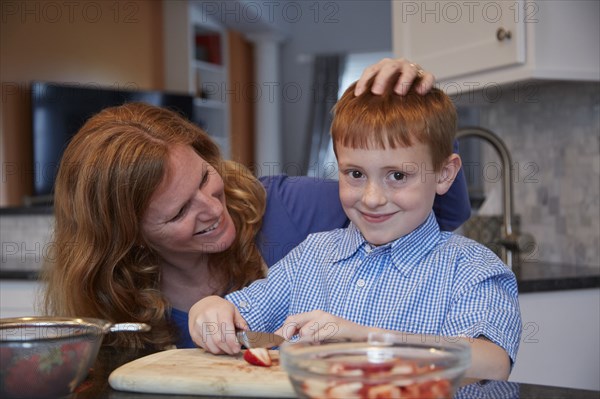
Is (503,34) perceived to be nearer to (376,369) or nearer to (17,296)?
(376,369)

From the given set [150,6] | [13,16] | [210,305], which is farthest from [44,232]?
[150,6]

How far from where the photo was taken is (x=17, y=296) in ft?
7.94

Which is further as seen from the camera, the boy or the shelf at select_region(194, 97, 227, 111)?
the shelf at select_region(194, 97, 227, 111)

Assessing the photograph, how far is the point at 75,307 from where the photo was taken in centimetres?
155

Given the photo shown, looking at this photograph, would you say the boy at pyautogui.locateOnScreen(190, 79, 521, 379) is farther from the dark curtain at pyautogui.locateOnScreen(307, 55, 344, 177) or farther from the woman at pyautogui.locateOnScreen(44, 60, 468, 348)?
the dark curtain at pyautogui.locateOnScreen(307, 55, 344, 177)

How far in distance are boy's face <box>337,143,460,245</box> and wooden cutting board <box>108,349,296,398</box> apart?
Answer: 0.96 feet

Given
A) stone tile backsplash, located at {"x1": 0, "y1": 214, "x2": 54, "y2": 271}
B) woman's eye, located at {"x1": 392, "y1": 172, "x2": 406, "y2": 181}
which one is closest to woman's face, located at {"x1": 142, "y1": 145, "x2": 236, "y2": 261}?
woman's eye, located at {"x1": 392, "y1": 172, "x2": 406, "y2": 181}

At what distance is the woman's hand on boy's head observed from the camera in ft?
4.12

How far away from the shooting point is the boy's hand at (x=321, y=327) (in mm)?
1023

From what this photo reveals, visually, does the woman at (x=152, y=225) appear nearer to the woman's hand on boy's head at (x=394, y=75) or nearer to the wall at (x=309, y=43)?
the woman's hand on boy's head at (x=394, y=75)

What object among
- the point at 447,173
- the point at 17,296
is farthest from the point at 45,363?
the point at 17,296

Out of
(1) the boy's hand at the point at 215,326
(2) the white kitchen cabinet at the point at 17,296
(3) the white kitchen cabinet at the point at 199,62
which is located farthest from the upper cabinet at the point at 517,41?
(3) the white kitchen cabinet at the point at 199,62

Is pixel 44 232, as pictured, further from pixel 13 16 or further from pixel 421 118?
pixel 13 16

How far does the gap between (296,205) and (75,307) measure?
0.51 meters
